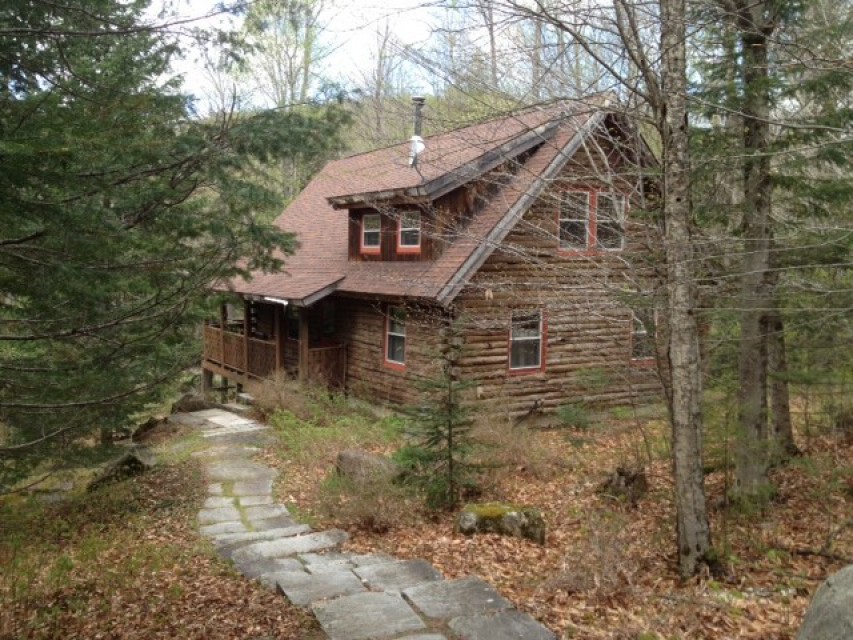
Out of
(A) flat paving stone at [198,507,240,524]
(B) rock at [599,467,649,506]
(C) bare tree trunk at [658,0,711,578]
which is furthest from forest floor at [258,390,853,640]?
(A) flat paving stone at [198,507,240,524]

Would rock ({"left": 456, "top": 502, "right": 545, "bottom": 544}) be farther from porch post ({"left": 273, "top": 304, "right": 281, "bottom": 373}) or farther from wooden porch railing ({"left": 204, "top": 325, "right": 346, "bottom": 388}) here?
porch post ({"left": 273, "top": 304, "right": 281, "bottom": 373})

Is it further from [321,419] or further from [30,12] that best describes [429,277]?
[30,12]

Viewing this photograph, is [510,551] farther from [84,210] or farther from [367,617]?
[84,210]

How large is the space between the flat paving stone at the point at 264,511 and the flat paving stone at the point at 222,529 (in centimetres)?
29

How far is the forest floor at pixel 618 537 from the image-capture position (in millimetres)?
5504

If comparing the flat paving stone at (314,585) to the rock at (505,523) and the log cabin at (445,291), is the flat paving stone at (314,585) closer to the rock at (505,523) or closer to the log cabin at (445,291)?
the rock at (505,523)

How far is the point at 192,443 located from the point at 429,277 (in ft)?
19.8

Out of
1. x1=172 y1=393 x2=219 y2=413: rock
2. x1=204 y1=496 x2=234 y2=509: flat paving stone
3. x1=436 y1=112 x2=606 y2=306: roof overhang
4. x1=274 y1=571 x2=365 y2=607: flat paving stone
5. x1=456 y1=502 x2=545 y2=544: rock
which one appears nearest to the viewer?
x1=274 y1=571 x2=365 y2=607: flat paving stone

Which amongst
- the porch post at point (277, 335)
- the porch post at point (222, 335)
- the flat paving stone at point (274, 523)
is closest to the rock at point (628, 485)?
the flat paving stone at point (274, 523)

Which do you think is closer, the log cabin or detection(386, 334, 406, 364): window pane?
the log cabin

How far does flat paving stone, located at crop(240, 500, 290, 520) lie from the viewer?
9.37 meters

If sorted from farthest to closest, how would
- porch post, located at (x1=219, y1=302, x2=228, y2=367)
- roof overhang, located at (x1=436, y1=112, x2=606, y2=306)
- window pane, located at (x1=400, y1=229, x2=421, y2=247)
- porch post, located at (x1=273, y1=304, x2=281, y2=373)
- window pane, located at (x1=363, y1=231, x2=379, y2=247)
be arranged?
porch post, located at (x1=219, y1=302, x2=228, y2=367)
porch post, located at (x1=273, y1=304, x2=281, y2=373)
window pane, located at (x1=363, y1=231, x2=379, y2=247)
window pane, located at (x1=400, y1=229, x2=421, y2=247)
roof overhang, located at (x1=436, y1=112, x2=606, y2=306)

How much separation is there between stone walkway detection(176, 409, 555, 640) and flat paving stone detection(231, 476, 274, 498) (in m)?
0.06

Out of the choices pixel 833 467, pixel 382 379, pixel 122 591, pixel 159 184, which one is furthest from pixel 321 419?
pixel 833 467
